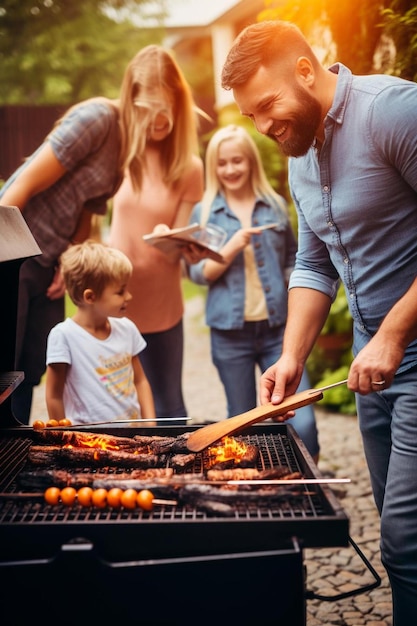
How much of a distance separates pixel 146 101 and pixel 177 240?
782mm

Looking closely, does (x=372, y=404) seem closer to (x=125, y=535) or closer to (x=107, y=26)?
(x=125, y=535)

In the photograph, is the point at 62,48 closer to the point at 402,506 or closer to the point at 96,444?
the point at 96,444

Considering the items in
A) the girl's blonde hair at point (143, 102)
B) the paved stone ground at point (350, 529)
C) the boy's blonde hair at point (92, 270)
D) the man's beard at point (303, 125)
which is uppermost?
the girl's blonde hair at point (143, 102)

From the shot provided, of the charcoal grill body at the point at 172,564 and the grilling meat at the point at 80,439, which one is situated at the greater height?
the grilling meat at the point at 80,439

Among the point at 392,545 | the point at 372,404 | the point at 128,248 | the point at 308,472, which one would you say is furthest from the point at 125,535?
the point at 128,248

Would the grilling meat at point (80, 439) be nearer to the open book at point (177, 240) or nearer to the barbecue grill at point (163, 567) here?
the barbecue grill at point (163, 567)

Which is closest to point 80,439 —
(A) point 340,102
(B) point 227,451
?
(B) point 227,451

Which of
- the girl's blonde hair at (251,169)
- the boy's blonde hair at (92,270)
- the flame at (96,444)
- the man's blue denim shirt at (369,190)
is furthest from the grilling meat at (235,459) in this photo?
the girl's blonde hair at (251,169)

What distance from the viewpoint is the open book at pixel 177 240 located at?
3723mm

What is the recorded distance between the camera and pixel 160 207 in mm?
4191

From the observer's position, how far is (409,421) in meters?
2.26

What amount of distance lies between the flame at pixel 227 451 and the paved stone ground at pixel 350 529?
1.26 meters

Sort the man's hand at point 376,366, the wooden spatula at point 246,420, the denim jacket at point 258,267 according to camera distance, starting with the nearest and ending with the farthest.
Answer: the man's hand at point 376,366
the wooden spatula at point 246,420
the denim jacket at point 258,267

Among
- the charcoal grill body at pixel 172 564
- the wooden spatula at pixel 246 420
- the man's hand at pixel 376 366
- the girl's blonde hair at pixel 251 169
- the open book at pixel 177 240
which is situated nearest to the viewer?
the charcoal grill body at pixel 172 564
